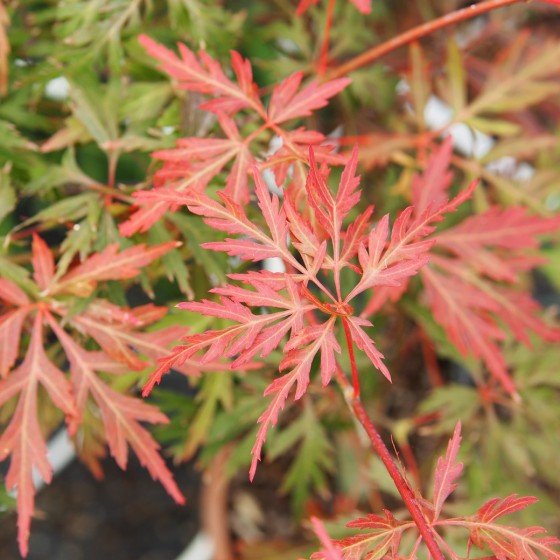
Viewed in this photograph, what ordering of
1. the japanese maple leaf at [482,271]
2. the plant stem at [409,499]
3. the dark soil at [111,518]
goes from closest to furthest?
the plant stem at [409,499] → the japanese maple leaf at [482,271] → the dark soil at [111,518]

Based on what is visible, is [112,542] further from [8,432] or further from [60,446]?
[8,432]

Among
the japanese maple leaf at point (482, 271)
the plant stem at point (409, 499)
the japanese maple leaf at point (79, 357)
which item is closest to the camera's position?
the plant stem at point (409, 499)

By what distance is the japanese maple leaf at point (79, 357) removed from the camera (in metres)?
0.50

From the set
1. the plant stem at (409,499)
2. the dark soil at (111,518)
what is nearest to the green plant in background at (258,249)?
the plant stem at (409,499)

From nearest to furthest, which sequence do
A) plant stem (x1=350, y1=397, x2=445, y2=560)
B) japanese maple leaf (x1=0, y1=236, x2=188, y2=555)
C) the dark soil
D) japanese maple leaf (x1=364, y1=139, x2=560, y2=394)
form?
plant stem (x1=350, y1=397, x2=445, y2=560) < japanese maple leaf (x1=0, y1=236, x2=188, y2=555) < japanese maple leaf (x1=364, y1=139, x2=560, y2=394) < the dark soil

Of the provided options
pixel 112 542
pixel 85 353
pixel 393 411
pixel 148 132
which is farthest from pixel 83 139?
pixel 112 542

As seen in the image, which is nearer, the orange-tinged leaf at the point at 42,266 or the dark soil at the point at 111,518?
the orange-tinged leaf at the point at 42,266

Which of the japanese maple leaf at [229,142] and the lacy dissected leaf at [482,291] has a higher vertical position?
the japanese maple leaf at [229,142]

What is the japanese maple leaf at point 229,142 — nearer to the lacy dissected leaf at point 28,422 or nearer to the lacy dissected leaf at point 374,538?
the lacy dissected leaf at point 28,422

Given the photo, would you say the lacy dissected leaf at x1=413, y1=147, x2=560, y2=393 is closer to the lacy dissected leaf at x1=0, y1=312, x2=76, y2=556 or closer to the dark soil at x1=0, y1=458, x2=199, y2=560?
the lacy dissected leaf at x1=0, y1=312, x2=76, y2=556

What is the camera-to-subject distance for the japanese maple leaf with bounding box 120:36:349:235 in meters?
0.49

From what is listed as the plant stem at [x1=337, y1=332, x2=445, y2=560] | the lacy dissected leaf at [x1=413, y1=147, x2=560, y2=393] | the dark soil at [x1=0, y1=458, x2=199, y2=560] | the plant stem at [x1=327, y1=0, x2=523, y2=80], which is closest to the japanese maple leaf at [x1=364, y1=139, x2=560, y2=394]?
the lacy dissected leaf at [x1=413, y1=147, x2=560, y2=393]

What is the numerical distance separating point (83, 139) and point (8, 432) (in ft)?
0.88

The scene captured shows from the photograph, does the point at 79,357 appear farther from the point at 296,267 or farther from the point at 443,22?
Answer: the point at 443,22
